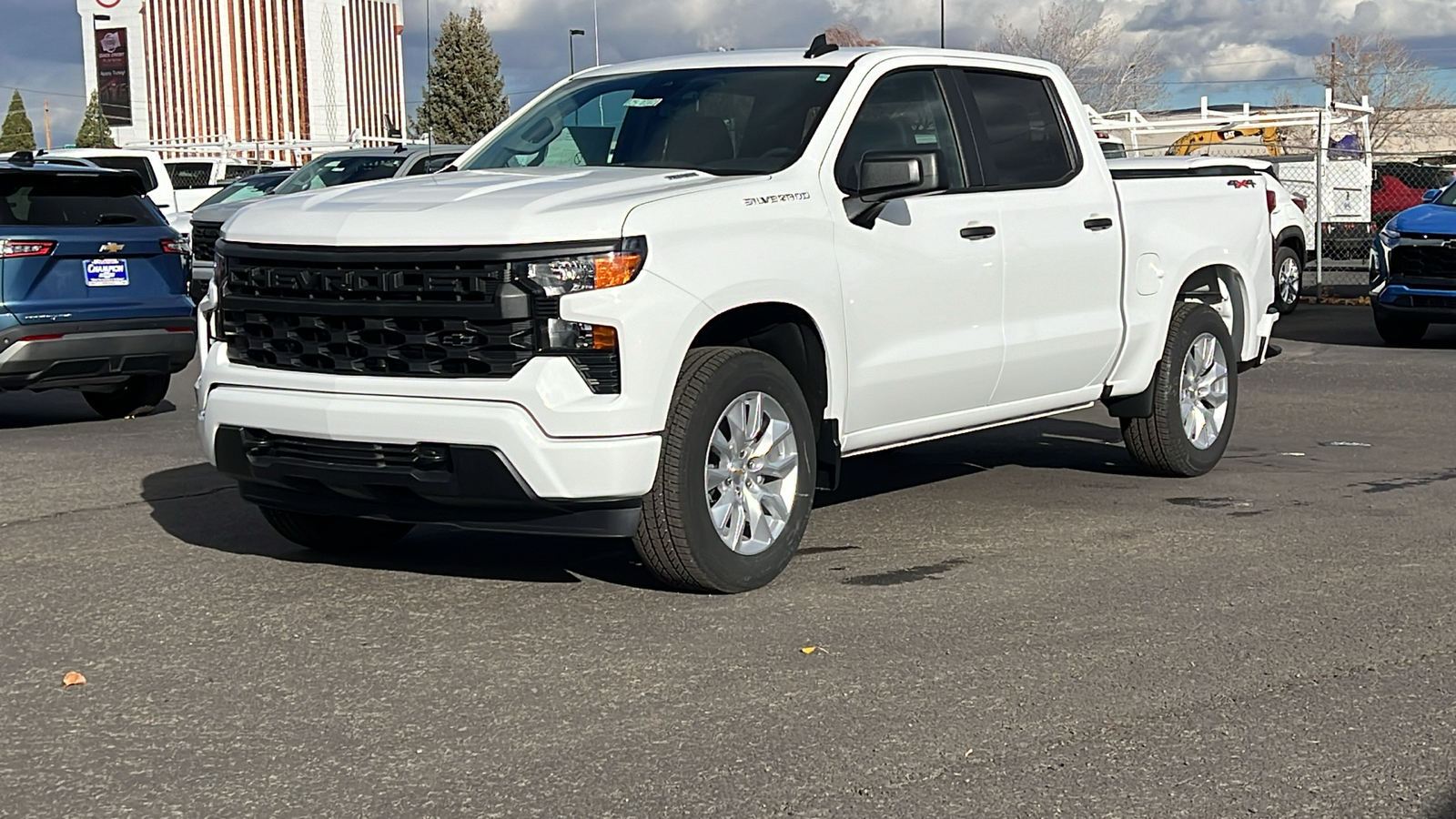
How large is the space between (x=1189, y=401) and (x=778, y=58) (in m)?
2.78

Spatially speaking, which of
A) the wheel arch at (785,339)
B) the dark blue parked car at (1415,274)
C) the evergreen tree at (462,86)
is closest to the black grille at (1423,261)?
the dark blue parked car at (1415,274)

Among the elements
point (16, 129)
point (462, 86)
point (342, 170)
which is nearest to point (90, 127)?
point (16, 129)

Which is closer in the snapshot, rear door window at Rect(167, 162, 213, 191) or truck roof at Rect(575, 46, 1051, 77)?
truck roof at Rect(575, 46, 1051, 77)

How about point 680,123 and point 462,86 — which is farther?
point 462,86

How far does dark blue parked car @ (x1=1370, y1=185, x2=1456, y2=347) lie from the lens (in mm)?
15500

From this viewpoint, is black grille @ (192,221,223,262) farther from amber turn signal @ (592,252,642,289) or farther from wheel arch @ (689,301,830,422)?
amber turn signal @ (592,252,642,289)

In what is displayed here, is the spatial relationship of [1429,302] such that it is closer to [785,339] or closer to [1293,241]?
[1293,241]

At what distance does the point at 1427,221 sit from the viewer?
51.5 ft

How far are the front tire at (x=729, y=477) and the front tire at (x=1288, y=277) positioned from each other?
45.9 feet

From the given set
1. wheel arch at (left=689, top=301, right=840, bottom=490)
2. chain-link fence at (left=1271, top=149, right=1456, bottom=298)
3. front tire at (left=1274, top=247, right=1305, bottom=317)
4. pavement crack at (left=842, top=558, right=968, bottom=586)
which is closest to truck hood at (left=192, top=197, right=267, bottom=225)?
front tire at (left=1274, top=247, right=1305, bottom=317)

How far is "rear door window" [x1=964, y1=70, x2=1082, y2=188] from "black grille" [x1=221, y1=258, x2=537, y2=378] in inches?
99.8

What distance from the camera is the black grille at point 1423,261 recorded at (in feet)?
50.9

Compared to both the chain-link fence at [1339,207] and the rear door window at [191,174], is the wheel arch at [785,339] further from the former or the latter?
the rear door window at [191,174]

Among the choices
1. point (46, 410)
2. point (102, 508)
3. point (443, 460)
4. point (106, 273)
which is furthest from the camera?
point (46, 410)
